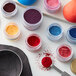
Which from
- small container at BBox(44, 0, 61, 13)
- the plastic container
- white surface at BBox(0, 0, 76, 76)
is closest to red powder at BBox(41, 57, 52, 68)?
white surface at BBox(0, 0, 76, 76)

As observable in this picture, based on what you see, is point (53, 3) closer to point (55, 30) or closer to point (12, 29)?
point (55, 30)

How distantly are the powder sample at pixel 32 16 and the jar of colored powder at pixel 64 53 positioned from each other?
19 cm

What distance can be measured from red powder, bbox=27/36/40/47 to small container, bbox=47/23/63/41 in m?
0.06

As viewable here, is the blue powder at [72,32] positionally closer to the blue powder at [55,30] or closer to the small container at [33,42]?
the blue powder at [55,30]

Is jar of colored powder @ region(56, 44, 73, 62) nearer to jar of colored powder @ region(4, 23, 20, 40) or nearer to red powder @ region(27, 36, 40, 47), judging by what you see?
red powder @ region(27, 36, 40, 47)

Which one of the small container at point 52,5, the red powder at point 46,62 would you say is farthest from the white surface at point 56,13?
the red powder at point 46,62

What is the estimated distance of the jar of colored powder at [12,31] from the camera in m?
1.30

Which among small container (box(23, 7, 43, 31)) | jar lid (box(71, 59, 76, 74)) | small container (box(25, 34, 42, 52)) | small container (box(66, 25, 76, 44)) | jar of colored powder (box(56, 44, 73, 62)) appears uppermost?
small container (box(23, 7, 43, 31))

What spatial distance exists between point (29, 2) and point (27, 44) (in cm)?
23

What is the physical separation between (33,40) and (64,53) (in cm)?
17

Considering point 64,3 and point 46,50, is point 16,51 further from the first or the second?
point 64,3

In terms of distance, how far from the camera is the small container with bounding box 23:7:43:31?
1.31 metres

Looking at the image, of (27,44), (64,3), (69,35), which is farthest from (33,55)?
(64,3)

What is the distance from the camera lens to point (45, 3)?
135cm
